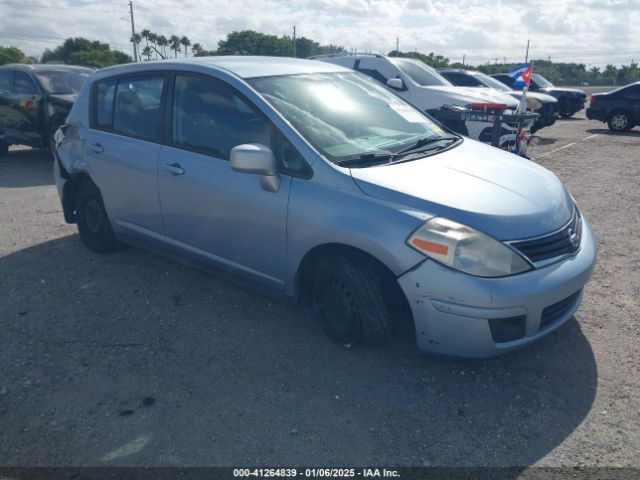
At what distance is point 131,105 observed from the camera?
4480 millimetres

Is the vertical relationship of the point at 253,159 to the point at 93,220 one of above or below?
above

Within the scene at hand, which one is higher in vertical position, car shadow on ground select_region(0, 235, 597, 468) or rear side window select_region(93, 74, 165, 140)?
rear side window select_region(93, 74, 165, 140)

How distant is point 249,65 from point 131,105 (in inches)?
45.7

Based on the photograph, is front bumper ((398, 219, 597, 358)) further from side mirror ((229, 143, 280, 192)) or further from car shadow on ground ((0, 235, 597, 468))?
side mirror ((229, 143, 280, 192))

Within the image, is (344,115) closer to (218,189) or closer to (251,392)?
(218,189)

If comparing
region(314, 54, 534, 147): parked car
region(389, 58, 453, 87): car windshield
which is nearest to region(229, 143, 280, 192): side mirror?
region(314, 54, 534, 147): parked car

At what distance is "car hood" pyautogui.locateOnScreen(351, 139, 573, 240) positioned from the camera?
2.90 m

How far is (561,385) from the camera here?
306cm

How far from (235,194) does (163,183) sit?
0.79 m

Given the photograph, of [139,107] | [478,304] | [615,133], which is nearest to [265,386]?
[478,304]

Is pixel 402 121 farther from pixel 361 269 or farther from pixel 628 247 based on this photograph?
pixel 628 247

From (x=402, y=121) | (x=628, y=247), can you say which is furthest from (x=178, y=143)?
(x=628, y=247)

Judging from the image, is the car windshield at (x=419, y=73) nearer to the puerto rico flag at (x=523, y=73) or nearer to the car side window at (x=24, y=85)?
the puerto rico flag at (x=523, y=73)

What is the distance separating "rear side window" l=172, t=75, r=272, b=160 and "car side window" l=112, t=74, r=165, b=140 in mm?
227
